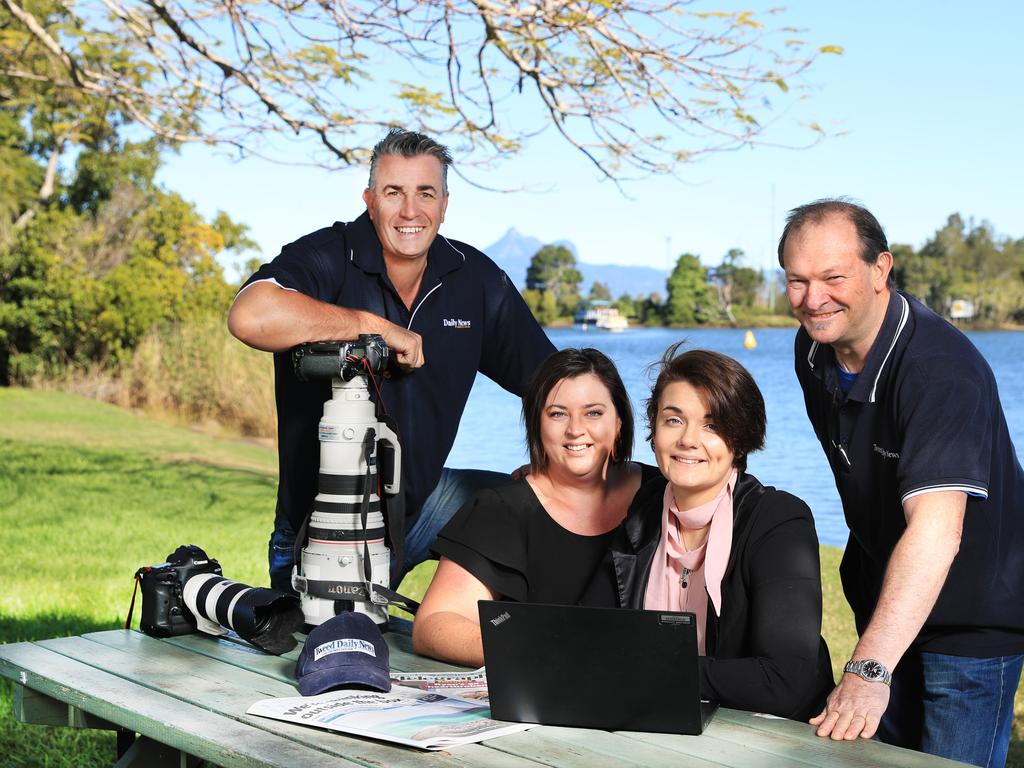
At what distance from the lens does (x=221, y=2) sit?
658 cm

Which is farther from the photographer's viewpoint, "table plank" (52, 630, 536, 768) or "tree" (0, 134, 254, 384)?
"tree" (0, 134, 254, 384)

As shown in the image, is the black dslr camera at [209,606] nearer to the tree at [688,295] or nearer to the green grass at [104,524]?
the green grass at [104,524]

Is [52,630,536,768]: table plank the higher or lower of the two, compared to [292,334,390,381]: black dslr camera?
lower

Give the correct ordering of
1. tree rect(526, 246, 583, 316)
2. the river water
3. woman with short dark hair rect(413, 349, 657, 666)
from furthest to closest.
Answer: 1. tree rect(526, 246, 583, 316)
2. the river water
3. woman with short dark hair rect(413, 349, 657, 666)

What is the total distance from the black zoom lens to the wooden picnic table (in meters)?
0.04

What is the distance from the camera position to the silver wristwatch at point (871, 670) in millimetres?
2168

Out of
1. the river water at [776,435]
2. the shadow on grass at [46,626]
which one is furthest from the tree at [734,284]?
the shadow on grass at [46,626]

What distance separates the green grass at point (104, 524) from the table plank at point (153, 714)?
1348 mm

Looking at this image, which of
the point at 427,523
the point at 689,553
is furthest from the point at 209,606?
the point at 689,553

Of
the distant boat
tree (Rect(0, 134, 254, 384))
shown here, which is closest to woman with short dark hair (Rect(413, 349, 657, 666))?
tree (Rect(0, 134, 254, 384))

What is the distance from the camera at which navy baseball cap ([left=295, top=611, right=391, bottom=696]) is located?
7.77 feet

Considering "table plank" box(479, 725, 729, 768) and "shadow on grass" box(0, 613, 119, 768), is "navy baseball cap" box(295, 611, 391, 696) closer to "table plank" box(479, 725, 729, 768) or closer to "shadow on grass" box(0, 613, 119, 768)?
"table plank" box(479, 725, 729, 768)

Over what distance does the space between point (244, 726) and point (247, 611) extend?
54 cm

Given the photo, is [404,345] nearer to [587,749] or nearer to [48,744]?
[587,749]
